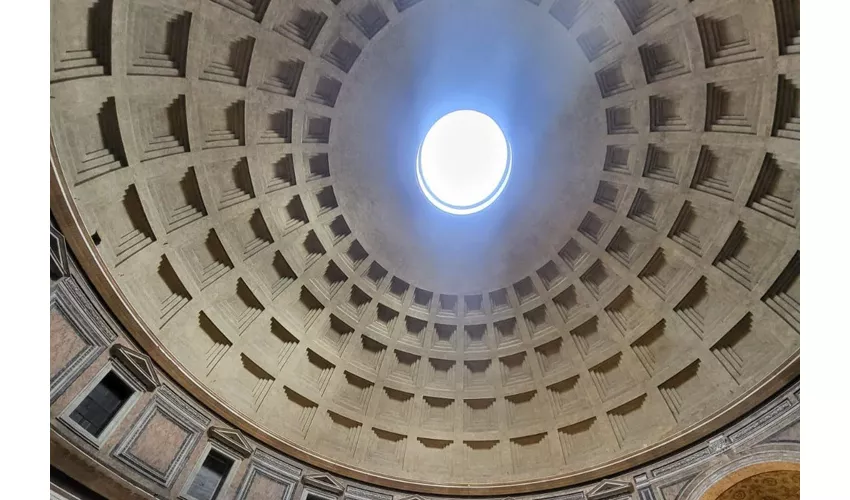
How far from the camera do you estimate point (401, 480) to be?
21.6m

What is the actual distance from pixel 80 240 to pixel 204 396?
6.73 m

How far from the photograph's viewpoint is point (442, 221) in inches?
999

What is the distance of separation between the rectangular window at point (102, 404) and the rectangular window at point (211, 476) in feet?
11.5

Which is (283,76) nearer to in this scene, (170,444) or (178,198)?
(178,198)

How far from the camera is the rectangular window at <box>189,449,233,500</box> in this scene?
17094 millimetres

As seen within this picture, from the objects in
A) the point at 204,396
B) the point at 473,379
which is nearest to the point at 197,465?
the point at 204,396

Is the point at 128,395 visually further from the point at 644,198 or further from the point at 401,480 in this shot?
the point at 644,198

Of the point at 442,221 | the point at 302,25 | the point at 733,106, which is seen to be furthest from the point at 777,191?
the point at 302,25

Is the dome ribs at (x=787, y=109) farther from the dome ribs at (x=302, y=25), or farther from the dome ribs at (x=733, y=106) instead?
the dome ribs at (x=302, y=25)

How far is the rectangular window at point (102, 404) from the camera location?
15.0 meters

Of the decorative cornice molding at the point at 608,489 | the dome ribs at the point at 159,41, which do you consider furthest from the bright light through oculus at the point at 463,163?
the decorative cornice molding at the point at 608,489

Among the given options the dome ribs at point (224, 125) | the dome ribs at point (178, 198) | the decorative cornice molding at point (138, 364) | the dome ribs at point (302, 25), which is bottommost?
the decorative cornice molding at point (138, 364)

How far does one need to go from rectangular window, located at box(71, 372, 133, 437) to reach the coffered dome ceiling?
1504 millimetres

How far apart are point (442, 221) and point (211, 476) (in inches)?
570
